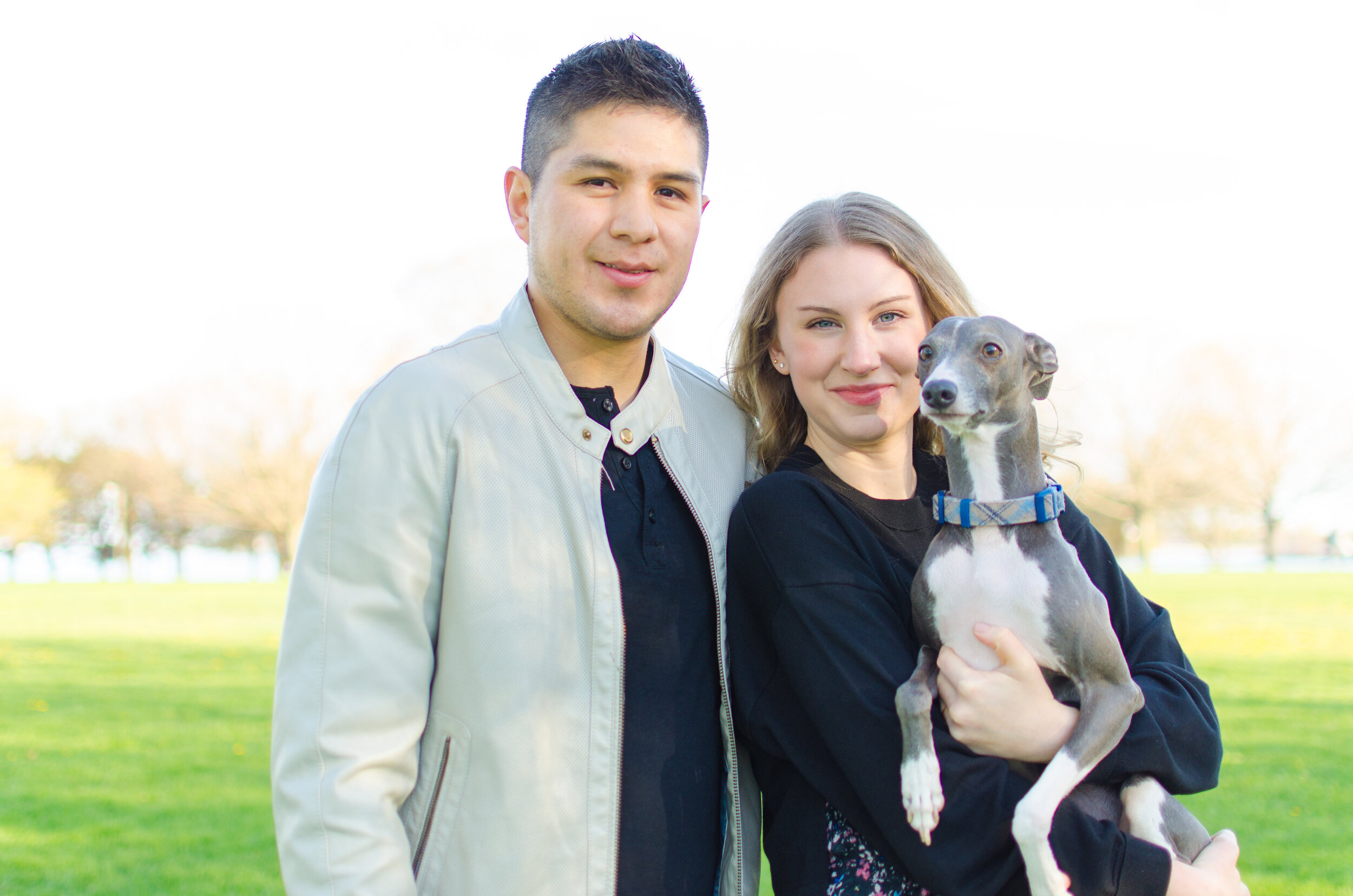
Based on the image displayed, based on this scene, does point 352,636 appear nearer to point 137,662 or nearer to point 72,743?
point 72,743

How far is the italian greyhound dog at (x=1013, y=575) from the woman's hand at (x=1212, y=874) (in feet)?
0.15

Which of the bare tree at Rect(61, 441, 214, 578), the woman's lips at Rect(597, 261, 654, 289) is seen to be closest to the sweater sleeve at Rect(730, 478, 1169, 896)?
the woman's lips at Rect(597, 261, 654, 289)

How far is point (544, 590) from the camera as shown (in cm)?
301

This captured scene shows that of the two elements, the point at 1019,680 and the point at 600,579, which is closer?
the point at 1019,680

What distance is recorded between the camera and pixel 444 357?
314cm

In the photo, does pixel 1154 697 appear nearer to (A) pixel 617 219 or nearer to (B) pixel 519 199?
(A) pixel 617 219

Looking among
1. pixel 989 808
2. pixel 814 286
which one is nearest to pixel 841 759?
Answer: pixel 989 808

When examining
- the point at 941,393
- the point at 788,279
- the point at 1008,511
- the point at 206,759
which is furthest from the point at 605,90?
the point at 206,759

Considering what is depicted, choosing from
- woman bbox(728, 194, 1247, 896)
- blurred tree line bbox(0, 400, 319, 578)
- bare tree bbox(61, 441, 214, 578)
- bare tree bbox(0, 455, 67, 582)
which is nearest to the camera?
woman bbox(728, 194, 1247, 896)

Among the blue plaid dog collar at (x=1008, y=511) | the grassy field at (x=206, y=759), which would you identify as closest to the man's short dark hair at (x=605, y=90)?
the blue plaid dog collar at (x=1008, y=511)

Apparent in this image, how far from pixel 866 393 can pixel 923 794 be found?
4.26ft

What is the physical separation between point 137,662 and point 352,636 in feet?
51.0

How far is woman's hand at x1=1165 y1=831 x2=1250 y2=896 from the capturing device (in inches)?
107

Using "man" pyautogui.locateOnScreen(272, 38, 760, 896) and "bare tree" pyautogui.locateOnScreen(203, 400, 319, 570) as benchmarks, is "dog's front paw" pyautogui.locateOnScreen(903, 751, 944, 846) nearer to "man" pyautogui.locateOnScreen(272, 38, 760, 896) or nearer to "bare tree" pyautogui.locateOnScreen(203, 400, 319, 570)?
Result: "man" pyautogui.locateOnScreen(272, 38, 760, 896)
